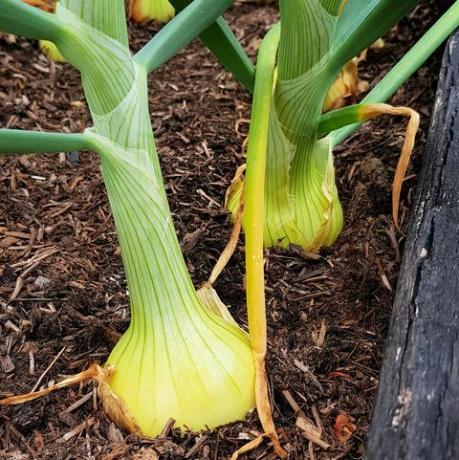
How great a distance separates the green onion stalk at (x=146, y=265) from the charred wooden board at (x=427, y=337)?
0.23m

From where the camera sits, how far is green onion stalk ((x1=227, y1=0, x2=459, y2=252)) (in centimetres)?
116

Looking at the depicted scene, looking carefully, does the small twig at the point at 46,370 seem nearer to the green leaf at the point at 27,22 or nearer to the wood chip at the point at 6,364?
the wood chip at the point at 6,364

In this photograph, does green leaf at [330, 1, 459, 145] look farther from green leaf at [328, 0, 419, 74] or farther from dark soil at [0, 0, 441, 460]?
dark soil at [0, 0, 441, 460]

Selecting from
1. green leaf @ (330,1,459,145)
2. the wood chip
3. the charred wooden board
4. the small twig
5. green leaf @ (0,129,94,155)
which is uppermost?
green leaf @ (0,129,94,155)

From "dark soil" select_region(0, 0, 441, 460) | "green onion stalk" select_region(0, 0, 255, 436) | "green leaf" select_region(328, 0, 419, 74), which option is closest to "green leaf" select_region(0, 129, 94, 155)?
"green onion stalk" select_region(0, 0, 255, 436)

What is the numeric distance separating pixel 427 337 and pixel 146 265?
370 mm

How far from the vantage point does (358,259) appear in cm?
136

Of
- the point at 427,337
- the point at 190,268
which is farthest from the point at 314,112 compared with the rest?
the point at 427,337

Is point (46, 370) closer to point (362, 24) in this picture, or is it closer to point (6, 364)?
point (6, 364)

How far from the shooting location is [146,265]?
→ 1038mm

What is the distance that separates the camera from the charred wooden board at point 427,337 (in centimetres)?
81

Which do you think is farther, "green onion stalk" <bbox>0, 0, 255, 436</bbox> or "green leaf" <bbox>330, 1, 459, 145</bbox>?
"green leaf" <bbox>330, 1, 459, 145</bbox>

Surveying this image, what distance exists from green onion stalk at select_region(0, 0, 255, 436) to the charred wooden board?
0.23 m

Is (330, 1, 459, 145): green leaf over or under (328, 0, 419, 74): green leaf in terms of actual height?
under
